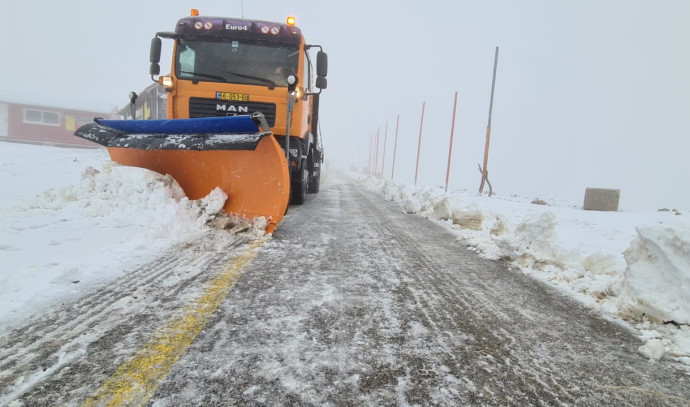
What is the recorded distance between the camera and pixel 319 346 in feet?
5.70

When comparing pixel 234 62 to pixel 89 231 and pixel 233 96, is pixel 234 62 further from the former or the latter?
pixel 89 231

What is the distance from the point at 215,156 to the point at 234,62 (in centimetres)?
226

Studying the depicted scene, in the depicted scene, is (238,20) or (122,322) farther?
(238,20)

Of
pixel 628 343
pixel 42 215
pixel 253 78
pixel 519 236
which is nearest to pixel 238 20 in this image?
pixel 253 78

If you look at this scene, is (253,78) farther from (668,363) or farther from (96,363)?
(668,363)

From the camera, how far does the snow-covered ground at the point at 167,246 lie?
7.15 feet

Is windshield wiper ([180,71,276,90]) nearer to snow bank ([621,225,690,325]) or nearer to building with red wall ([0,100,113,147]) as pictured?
snow bank ([621,225,690,325])

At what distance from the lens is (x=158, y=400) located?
50.1 inches

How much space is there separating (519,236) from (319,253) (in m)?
2.21

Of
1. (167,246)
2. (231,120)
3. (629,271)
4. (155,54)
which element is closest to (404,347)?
(629,271)

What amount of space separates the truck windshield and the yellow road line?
171 inches

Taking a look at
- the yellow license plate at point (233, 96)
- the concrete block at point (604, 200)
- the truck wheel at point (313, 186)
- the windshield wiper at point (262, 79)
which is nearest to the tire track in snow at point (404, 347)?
the yellow license plate at point (233, 96)

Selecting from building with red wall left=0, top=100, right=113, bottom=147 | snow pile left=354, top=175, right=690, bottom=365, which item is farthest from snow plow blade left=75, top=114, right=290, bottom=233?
building with red wall left=0, top=100, right=113, bottom=147

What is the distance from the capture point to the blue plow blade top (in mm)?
3920
